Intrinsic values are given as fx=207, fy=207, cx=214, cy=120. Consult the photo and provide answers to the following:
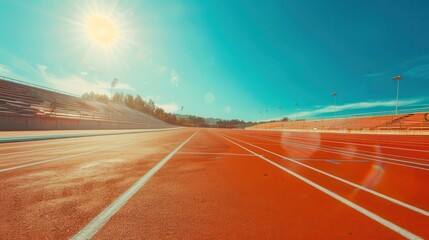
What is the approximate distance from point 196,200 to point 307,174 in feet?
10.3

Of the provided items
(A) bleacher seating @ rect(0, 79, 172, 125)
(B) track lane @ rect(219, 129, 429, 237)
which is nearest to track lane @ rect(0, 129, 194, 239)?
(B) track lane @ rect(219, 129, 429, 237)

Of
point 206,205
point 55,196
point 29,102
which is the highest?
point 29,102

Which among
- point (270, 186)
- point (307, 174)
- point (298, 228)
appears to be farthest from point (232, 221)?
point (307, 174)

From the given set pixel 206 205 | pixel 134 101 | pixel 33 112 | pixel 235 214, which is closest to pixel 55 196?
pixel 206 205

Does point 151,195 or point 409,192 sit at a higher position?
point 409,192

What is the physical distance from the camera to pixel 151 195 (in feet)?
11.0

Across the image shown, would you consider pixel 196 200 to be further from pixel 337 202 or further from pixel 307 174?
pixel 307 174

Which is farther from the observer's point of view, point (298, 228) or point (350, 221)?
point (350, 221)

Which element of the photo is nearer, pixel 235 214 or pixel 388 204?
pixel 235 214

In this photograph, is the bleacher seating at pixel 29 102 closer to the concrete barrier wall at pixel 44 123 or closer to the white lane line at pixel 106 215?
the concrete barrier wall at pixel 44 123

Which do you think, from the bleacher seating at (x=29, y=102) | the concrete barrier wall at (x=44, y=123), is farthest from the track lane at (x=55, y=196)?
the bleacher seating at (x=29, y=102)

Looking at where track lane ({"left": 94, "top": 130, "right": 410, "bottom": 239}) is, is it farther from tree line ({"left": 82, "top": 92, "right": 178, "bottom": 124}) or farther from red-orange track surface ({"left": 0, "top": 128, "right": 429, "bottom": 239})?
tree line ({"left": 82, "top": 92, "right": 178, "bottom": 124})

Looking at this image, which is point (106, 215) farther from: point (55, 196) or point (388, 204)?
point (388, 204)

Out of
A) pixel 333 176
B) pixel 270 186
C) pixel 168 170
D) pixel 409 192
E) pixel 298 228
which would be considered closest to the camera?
pixel 298 228
